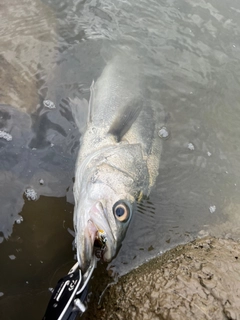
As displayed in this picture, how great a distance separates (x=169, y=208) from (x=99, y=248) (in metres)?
1.22

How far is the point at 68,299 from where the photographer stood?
239 centimetres

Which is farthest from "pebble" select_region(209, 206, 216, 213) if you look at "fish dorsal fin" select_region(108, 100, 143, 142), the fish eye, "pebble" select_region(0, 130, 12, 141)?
"pebble" select_region(0, 130, 12, 141)

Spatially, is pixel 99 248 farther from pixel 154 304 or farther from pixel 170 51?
pixel 170 51

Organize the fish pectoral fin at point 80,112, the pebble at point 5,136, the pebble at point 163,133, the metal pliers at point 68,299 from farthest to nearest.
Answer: the pebble at point 163,133
the fish pectoral fin at point 80,112
the pebble at point 5,136
the metal pliers at point 68,299

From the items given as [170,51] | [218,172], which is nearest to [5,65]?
[170,51]

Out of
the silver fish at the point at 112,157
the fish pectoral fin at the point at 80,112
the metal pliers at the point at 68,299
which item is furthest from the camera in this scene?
the fish pectoral fin at the point at 80,112

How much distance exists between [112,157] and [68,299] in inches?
69.5

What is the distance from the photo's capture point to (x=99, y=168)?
3551 mm

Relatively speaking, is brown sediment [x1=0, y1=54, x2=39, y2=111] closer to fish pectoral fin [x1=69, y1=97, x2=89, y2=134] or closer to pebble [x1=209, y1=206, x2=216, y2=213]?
fish pectoral fin [x1=69, y1=97, x2=89, y2=134]

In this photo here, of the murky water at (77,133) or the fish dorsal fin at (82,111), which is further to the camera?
the fish dorsal fin at (82,111)

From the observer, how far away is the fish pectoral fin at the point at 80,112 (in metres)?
4.30

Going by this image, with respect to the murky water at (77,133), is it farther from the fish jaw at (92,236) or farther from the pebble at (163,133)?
the fish jaw at (92,236)

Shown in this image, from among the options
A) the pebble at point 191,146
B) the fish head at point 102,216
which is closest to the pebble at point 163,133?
the pebble at point 191,146

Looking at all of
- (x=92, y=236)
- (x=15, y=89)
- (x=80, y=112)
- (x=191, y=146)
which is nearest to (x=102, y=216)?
(x=92, y=236)
